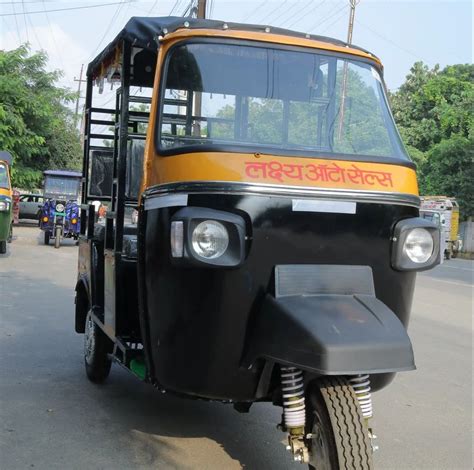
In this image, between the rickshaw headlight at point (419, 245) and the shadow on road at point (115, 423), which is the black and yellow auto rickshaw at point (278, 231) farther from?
the shadow on road at point (115, 423)

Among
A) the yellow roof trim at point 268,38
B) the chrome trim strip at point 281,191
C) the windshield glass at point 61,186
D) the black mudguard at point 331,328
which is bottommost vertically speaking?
the black mudguard at point 331,328

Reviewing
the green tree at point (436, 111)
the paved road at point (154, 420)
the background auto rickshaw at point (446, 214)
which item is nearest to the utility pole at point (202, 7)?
the background auto rickshaw at point (446, 214)

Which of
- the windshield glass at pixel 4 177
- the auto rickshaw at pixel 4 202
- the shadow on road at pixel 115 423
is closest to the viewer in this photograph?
the shadow on road at pixel 115 423

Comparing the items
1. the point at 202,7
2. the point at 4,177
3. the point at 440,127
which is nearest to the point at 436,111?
the point at 440,127

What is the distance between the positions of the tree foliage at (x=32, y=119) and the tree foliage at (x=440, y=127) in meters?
17.2

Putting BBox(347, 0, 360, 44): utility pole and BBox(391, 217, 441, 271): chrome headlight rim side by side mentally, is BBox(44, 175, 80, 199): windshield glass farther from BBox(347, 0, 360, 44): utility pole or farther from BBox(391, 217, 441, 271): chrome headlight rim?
BBox(391, 217, 441, 271): chrome headlight rim

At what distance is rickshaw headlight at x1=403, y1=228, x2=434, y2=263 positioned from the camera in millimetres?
3574

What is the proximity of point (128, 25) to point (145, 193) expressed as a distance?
125cm

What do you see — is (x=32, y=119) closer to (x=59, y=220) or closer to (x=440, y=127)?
(x=59, y=220)

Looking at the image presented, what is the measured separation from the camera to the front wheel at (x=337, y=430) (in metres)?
3.00

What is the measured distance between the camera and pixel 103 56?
5.23 meters

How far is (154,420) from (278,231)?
2.10m

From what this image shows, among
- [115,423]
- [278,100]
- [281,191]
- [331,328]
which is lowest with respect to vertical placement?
[115,423]

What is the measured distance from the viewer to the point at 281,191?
3.39m
